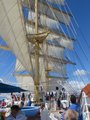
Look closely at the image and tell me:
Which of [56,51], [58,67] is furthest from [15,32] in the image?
[56,51]

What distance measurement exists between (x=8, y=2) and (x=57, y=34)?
209 feet

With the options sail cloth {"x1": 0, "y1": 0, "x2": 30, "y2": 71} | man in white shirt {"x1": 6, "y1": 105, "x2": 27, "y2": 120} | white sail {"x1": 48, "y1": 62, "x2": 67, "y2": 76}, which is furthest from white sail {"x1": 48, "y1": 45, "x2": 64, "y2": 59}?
man in white shirt {"x1": 6, "y1": 105, "x2": 27, "y2": 120}

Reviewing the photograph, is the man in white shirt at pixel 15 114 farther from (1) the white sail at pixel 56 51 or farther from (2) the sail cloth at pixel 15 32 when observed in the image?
(1) the white sail at pixel 56 51

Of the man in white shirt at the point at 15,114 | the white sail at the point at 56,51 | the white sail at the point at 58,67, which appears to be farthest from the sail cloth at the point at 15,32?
the white sail at the point at 56,51

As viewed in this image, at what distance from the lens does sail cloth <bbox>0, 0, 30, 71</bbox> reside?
2477 centimetres

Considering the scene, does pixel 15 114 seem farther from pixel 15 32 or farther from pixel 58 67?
pixel 58 67

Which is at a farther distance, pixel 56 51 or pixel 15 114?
pixel 56 51

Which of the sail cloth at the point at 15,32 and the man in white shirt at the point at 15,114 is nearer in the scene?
the man in white shirt at the point at 15,114

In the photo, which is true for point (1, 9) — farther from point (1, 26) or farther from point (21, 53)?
point (21, 53)

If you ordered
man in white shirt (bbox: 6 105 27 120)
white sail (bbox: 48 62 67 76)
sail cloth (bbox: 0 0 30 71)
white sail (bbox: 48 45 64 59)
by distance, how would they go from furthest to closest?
white sail (bbox: 48 45 64 59) < white sail (bbox: 48 62 67 76) < sail cloth (bbox: 0 0 30 71) < man in white shirt (bbox: 6 105 27 120)

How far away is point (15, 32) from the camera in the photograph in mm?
25234

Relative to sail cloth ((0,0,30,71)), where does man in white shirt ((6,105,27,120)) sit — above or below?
below

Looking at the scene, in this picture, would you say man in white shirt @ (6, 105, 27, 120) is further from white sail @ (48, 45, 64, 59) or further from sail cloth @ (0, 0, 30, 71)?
white sail @ (48, 45, 64, 59)

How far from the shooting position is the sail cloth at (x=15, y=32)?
24766 millimetres
